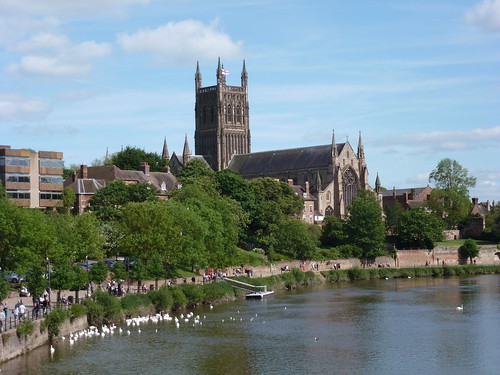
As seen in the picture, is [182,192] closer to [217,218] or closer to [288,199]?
[217,218]

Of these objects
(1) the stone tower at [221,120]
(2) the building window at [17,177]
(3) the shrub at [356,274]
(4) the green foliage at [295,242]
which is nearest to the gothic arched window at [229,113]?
(1) the stone tower at [221,120]

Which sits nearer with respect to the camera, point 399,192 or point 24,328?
point 24,328

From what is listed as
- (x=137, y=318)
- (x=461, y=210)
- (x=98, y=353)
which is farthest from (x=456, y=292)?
(x=461, y=210)

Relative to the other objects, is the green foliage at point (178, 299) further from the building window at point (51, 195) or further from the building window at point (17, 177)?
the building window at point (51, 195)

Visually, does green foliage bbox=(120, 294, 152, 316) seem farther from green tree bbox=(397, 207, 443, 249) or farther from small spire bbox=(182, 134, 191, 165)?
small spire bbox=(182, 134, 191, 165)

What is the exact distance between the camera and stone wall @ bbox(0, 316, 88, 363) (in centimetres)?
4641

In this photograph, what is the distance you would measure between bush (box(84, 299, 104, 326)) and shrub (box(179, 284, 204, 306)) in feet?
43.8

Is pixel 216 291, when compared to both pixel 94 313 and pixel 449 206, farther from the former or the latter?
pixel 449 206

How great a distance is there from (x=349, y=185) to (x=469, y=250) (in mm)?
36509

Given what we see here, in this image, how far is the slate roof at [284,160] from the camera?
161000mm

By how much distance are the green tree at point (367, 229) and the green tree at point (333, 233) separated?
1.34m

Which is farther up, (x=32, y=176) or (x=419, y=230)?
(x=32, y=176)

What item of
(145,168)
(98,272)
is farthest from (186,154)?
(98,272)

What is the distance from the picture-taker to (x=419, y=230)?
126562 mm
